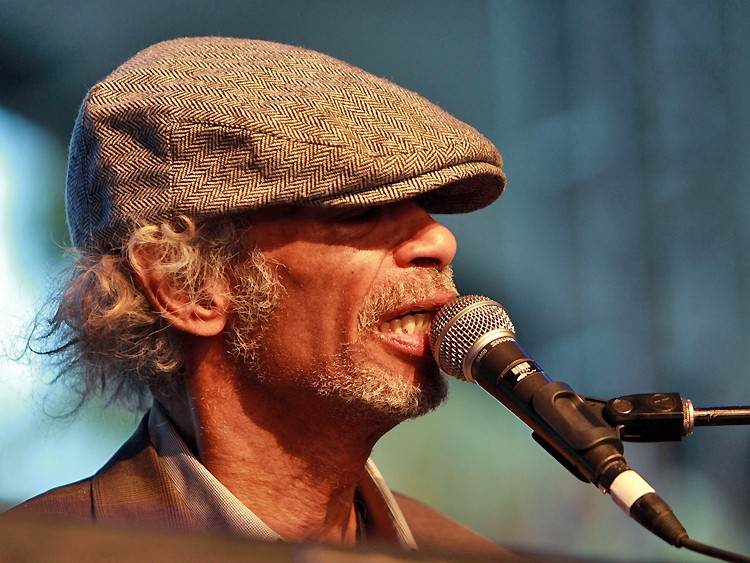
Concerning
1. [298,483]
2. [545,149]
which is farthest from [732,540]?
[298,483]

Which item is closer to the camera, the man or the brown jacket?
the man

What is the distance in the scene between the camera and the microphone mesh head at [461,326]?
1.45m

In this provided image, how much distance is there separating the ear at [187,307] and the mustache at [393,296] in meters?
0.29

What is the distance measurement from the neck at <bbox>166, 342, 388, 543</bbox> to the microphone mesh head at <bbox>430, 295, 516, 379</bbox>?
0.27 m

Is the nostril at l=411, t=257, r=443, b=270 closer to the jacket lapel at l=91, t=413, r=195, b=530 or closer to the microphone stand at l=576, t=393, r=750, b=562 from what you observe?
the microphone stand at l=576, t=393, r=750, b=562

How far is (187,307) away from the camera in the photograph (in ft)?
5.55

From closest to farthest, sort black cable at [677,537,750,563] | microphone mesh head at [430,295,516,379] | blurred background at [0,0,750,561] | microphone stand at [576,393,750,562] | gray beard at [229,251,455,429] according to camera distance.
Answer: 1. black cable at [677,537,750,563]
2. microphone stand at [576,393,750,562]
3. microphone mesh head at [430,295,516,379]
4. gray beard at [229,251,455,429]
5. blurred background at [0,0,750,561]

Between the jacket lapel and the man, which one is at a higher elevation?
the man

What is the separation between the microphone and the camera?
1.11m

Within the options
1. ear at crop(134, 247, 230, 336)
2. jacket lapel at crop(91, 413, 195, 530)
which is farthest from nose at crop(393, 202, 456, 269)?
jacket lapel at crop(91, 413, 195, 530)

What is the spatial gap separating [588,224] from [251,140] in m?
2.04

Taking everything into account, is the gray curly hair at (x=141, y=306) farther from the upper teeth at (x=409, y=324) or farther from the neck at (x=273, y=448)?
the upper teeth at (x=409, y=324)

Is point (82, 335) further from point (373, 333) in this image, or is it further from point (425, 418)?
point (425, 418)

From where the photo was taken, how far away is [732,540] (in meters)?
3.16
